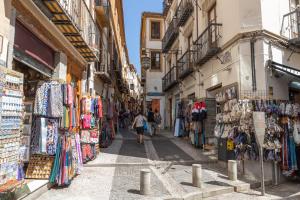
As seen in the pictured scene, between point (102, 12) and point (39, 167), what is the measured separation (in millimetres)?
8835

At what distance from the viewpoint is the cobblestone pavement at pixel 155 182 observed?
224 inches

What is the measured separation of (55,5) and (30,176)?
12.7 feet

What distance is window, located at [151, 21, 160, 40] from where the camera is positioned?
90.1ft

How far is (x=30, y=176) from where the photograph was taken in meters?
6.16

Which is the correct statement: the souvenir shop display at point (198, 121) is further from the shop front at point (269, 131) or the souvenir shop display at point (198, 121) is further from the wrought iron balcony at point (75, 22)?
the wrought iron balcony at point (75, 22)

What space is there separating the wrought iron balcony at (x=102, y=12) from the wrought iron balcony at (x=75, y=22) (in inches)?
89.0

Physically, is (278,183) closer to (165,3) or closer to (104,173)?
(104,173)

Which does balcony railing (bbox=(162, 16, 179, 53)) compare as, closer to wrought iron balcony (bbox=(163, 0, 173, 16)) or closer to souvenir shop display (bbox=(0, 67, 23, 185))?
Result: wrought iron balcony (bbox=(163, 0, 173, 16))

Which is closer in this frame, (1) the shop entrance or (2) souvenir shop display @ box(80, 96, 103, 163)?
(2) souvenir shop display @ box(80, 96, 103, 163)

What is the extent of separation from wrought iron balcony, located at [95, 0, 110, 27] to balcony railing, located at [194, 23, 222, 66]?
190 inches

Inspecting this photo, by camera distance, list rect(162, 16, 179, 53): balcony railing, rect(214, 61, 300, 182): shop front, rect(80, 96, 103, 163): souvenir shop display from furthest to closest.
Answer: rect(162, 16, 179, 53): balcony railing < rect(80, 96, 103, 163): souvenir shop display < rect(214, 61, 300, 182): shop front

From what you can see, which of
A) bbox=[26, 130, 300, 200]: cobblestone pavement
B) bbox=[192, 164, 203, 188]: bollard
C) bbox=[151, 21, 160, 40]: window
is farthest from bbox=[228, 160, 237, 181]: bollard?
bbox=[151, 21, 160, 40]: window

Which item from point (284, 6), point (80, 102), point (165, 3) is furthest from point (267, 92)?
point (165, 3)

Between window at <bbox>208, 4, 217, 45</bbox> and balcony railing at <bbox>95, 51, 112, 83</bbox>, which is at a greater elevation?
window at <bbox>208, 4, 217, 45</bbox>
